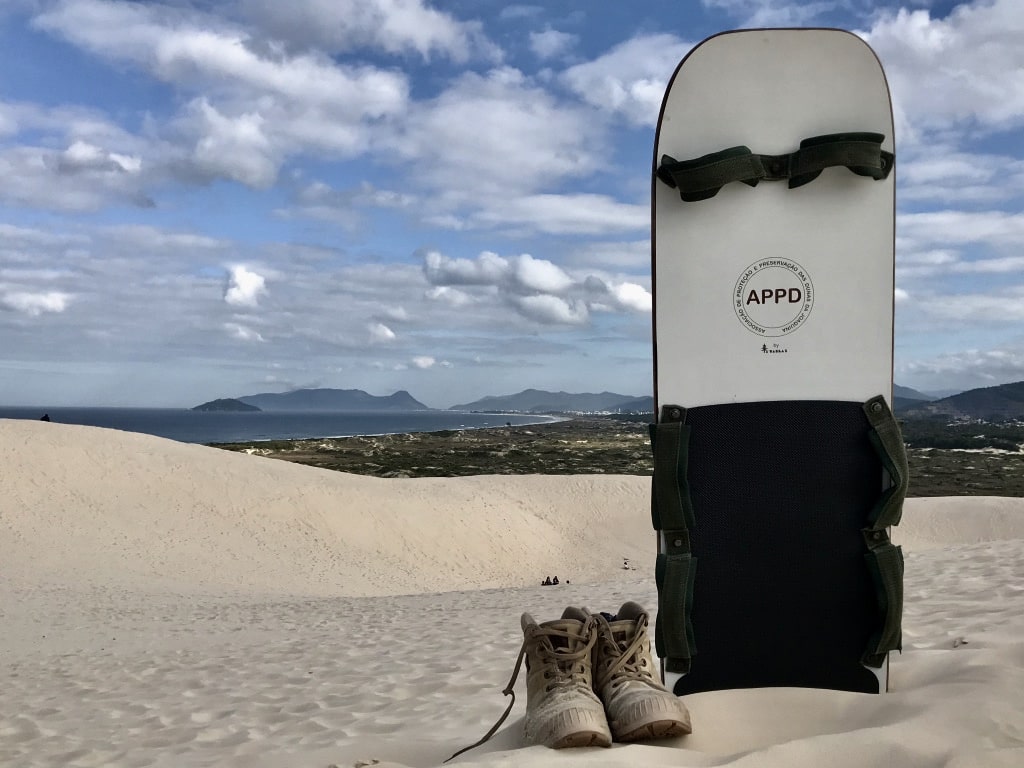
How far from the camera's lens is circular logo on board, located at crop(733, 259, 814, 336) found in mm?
3059

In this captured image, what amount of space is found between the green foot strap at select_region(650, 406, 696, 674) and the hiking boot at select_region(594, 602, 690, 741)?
9.7 inches

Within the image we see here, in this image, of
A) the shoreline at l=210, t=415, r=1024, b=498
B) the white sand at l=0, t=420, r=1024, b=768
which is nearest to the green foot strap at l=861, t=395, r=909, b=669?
the white sand at l=0, t=420, r=1024, b=768

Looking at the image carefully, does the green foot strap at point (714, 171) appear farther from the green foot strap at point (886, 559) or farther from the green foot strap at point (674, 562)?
the green foot strap at point (886, 559)

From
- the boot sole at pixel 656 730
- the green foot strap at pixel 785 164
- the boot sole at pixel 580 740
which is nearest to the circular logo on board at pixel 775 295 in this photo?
the green foot strap at pixel 785 164

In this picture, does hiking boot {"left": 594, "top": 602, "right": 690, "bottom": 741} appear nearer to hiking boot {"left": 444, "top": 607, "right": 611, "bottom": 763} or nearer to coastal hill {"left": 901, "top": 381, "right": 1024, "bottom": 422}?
hiking boot {"left": 444, "top": 607, "right": 611, "bottom": 763}

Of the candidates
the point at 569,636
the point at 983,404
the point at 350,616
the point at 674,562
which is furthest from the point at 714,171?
the point at 983,404

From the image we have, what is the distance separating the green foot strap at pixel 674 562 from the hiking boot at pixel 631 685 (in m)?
0.25

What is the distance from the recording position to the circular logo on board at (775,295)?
3059mm

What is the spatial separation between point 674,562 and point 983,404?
90.2 m

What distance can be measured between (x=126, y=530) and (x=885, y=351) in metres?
14.0

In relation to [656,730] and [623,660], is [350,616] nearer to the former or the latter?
[623,660]

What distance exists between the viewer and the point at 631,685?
2424 millimetres

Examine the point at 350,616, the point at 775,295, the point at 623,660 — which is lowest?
the point at 350,616

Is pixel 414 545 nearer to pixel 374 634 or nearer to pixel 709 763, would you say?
pixel 374 634
